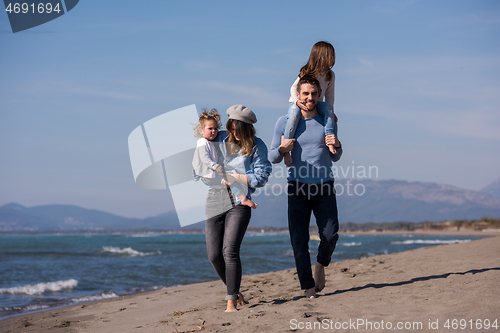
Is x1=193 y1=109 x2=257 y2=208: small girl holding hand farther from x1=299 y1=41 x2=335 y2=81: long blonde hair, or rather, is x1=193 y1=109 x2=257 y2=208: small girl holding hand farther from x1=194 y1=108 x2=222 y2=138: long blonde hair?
x1=299 y1=41 x2=335 y2=81: long blonde hair

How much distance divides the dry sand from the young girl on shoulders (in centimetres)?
131

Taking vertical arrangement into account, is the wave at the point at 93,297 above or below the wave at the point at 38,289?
above

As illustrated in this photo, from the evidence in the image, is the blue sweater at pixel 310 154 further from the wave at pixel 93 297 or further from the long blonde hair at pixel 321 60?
the wave at pixel 93 297

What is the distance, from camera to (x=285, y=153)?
11.5 feet

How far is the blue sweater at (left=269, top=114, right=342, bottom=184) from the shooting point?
3.46m

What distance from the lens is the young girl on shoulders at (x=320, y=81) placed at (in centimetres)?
348

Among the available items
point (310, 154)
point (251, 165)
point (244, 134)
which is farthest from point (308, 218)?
point (244, 134)

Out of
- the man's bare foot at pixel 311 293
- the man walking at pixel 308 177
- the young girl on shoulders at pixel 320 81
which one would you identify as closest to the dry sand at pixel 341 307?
the man's bare foot at pixel 311 293

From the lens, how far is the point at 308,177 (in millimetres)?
3479

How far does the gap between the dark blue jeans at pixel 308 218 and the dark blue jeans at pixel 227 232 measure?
0.44 meters

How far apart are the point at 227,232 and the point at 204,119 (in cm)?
102

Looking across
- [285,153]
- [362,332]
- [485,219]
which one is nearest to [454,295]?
[362,332]

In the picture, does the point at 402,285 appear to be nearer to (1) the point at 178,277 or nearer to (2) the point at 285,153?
(2) the point at 285,153

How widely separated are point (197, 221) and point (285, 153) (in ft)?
3.24
